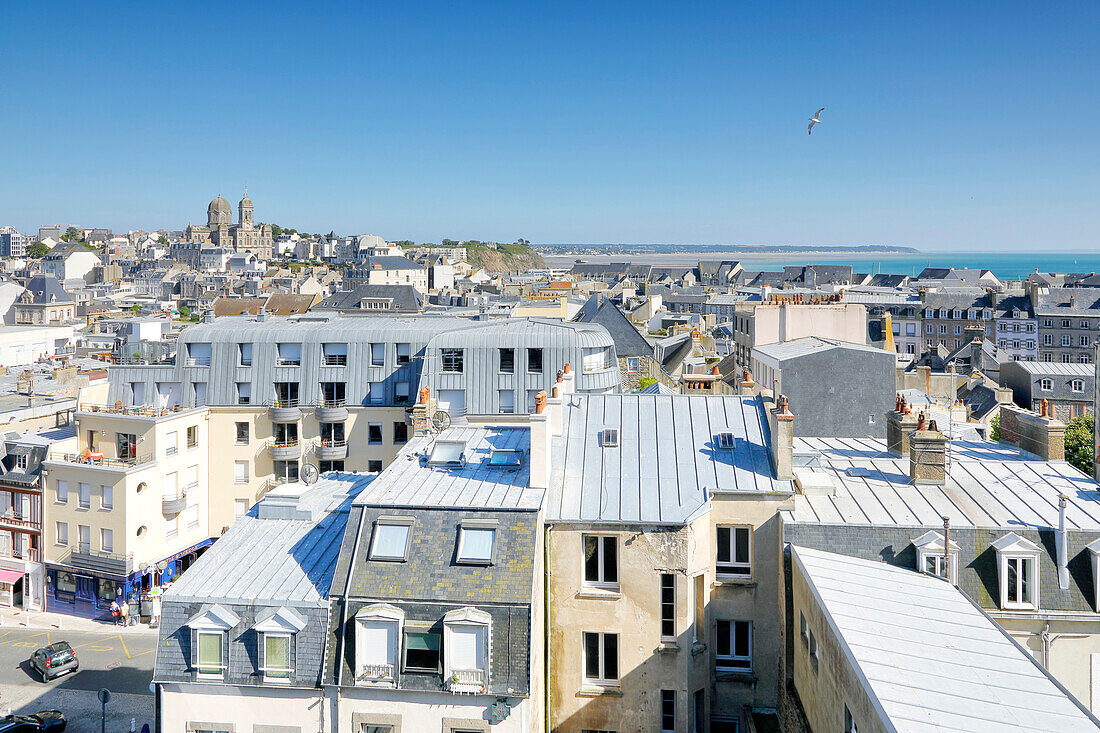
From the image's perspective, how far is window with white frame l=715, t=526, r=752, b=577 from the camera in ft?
66.1

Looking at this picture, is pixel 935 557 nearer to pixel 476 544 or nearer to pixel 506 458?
pixel 476 544

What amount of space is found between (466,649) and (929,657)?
8663 mm

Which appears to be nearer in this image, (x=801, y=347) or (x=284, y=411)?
(x=801, y=347)

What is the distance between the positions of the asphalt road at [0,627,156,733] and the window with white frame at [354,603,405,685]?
1538 centimetres

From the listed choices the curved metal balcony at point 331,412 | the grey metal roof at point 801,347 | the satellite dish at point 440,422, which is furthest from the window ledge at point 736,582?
the curved metal balcony at point 331,412

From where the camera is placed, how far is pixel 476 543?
712 inches

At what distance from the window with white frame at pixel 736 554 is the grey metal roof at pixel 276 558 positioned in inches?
359

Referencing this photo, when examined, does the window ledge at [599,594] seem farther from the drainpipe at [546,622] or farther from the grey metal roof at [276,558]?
the grey metal roof at [276,558]

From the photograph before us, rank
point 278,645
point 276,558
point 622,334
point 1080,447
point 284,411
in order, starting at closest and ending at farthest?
point 278,645 → point 276,558 → point 284,411 → point 1080,447 → point 622,334

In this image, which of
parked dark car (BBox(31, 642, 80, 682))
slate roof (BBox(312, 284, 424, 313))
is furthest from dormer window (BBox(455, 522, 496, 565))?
slate roof (BBox(312, 284, 424, 313))

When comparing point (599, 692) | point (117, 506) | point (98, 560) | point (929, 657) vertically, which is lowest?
point (98, 560)

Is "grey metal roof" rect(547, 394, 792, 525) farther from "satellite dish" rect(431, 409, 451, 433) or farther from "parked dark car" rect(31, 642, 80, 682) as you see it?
"parked dark car" rect(31, 642, 80, 682)

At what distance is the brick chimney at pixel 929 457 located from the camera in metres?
21.4

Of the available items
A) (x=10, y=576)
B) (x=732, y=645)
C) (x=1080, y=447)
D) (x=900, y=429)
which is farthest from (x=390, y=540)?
(x=1080, y=447)
